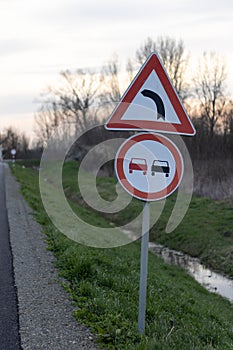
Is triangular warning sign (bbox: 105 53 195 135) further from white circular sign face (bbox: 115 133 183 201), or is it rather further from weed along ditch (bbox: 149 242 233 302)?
weed along ditch (bbox: 149 242 233 302)

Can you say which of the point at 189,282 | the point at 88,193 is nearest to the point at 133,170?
the point at 189,282

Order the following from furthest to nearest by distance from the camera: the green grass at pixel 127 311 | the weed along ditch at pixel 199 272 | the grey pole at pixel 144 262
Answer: the weed along ditch at pixel 199 272
the green grass at pixel 127 311
the grey pole at pixel 144 262

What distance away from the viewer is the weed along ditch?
1145 centimetres

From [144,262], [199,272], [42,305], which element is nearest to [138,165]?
[144,262]

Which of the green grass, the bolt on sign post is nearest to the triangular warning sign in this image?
the bolt on sign post

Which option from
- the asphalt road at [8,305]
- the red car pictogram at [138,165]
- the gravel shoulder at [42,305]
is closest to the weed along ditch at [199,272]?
the gravel shoulder at [42,305]

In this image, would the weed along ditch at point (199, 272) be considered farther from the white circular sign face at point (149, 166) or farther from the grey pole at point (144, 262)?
the white circular sign face at point (149, 166)

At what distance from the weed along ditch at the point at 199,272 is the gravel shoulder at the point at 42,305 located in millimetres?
4986

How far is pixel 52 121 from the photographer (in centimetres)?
8638

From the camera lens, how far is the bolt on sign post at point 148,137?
14.2 feet

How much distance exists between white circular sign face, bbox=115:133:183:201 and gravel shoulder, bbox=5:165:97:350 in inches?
62.1

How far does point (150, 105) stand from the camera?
173 inches

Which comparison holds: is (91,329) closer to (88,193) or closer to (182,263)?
(182,263)

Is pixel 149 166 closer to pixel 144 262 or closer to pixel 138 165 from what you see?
pixel 138 165
